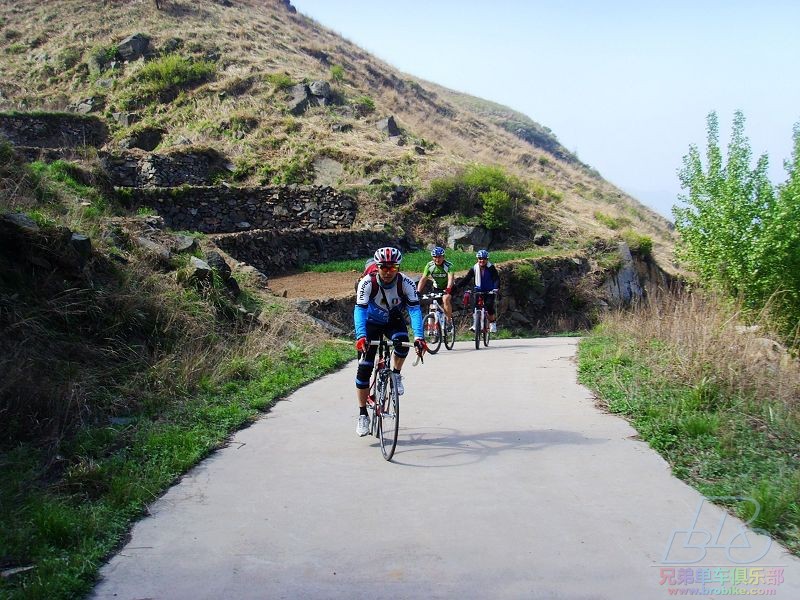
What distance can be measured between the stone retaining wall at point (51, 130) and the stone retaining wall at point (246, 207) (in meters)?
7.58

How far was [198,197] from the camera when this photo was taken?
27.3m

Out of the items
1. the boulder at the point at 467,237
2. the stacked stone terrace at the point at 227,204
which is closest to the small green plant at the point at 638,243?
the boulder at the point at 467,237

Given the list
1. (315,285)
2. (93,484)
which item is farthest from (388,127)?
(93,484)

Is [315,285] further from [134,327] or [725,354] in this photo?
[725,354]

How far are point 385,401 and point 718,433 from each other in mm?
3343

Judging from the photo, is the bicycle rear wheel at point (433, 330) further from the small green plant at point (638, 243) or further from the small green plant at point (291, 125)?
the small green plant at point (291, 125)

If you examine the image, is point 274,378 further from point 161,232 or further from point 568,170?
point 568,170

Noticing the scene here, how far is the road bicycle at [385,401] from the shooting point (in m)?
7.27

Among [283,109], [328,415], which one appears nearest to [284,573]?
[328,415]

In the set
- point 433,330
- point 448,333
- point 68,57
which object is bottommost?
point 448,333

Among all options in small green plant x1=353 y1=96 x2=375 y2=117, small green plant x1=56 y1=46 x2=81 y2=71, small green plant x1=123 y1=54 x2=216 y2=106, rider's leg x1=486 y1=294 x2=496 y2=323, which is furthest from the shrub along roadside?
small green plant x1=56 y1=46 x2=81 y2=71

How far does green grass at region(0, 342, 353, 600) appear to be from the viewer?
15.2 ft

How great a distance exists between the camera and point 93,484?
6.13m
